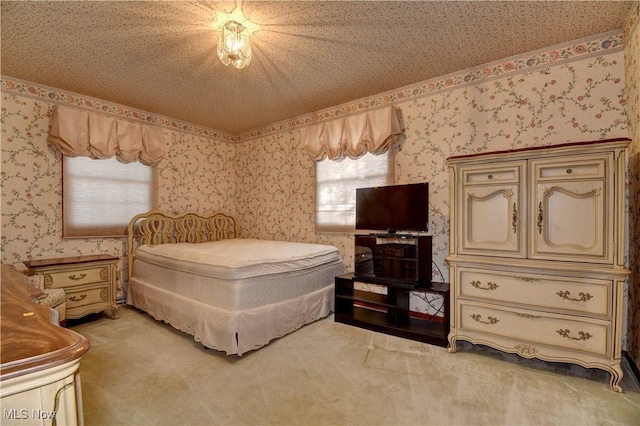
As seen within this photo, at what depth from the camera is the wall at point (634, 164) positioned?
7.17 feet

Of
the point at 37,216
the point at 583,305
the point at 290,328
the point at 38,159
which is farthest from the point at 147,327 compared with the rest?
the point at 583,305

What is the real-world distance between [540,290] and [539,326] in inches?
10.5

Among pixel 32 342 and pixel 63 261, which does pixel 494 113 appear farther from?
pixel 63 261

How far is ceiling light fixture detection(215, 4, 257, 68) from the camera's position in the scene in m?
2.17

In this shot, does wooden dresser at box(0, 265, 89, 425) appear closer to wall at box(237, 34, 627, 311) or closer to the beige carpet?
the beige carpet

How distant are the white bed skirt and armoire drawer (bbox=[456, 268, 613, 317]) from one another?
4.92ft

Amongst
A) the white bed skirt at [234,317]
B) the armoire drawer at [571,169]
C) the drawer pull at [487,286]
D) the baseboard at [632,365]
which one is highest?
the armoire drawer at [571,169]

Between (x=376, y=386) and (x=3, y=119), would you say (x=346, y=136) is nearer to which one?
(x=376, y=386)

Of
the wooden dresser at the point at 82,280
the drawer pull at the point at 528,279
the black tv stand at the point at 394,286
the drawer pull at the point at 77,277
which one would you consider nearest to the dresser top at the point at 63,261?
the wooden dresser at the point at 82,280

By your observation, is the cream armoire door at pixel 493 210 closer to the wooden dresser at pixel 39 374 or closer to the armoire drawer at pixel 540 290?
the armoire drawer at pixel 540 290

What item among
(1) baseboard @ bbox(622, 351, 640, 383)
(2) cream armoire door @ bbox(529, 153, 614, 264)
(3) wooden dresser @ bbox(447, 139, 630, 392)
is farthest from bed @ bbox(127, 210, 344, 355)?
(1) baseboard @ bbox(622, 351, 640, 383)

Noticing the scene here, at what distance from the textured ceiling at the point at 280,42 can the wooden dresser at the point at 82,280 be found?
6.46 ft

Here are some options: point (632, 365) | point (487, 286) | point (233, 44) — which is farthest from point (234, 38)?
point (632, 365)

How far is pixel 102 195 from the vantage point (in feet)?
12.5
